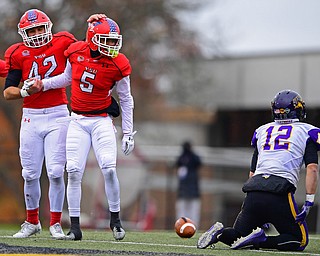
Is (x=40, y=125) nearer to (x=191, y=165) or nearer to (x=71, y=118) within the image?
(x=71, y=118)

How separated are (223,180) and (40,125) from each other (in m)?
13.5

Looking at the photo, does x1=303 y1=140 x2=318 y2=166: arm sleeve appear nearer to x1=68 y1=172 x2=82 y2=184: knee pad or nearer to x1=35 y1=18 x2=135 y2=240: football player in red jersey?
x1=35 y1=18 x2=135 y2=240: football player in red jersey

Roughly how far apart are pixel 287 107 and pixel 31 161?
253 centimetres

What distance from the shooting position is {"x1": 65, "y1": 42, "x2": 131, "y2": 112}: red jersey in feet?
27.8

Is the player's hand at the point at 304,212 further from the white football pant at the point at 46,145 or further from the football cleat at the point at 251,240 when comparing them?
the white football pant at the point at 46,145

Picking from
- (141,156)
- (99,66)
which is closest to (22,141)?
(99,66)

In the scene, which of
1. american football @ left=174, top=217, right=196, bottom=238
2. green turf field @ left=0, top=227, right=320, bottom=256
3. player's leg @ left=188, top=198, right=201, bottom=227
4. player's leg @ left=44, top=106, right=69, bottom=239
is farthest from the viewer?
player's leg @ left=188, top=198, right=201, bottom=227

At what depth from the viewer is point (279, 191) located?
7.90m

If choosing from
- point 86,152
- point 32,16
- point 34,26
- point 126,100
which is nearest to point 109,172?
point 86,152

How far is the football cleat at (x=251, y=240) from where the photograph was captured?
8008mm

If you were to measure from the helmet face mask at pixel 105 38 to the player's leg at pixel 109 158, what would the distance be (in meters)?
0.66

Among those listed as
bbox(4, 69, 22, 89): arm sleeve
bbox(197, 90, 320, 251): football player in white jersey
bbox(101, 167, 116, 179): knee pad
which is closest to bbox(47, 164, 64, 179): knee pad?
bbox(101, 167, 116, 179): knee pad

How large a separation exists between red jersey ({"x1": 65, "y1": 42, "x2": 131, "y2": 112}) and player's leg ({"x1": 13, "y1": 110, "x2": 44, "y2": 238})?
512 mm

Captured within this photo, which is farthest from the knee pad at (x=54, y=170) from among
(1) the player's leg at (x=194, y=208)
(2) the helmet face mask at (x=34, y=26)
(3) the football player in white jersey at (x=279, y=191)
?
(1) the player's leg at (x=194, y=208)
